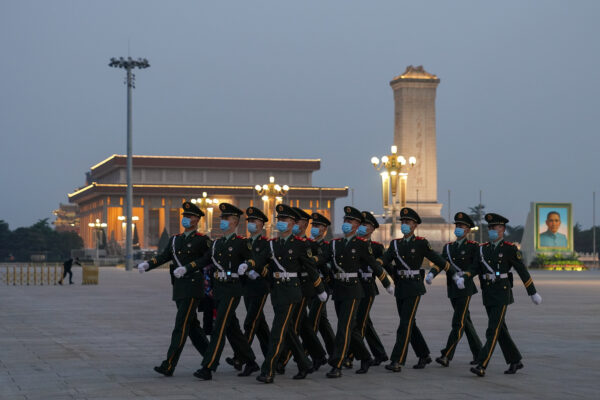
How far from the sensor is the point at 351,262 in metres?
12.2

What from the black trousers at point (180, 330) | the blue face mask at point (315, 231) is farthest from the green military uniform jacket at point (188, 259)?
the blue face mask at point (315, 231)

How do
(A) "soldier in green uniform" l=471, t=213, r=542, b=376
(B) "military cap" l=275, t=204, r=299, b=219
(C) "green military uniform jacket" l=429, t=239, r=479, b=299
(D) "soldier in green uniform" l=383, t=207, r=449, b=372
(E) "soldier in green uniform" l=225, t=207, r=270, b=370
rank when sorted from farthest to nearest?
(C) "green military uniform jacket" l=429, t=239, r=479, b=299
(D) "soldier in green uniform" l=383, t=207, r=449, b=372
(A) "soldier in green uniform" l=471, t=213, r=542, b=376
(E) "soldier in green uniform" l=225, t=207, r=270, b=370
(B) "military cap" l=275, t=204, r=299, b=219

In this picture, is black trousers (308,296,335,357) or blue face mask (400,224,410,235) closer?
black trousers (308,296,335,357)

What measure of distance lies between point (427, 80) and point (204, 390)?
7836 centimetres

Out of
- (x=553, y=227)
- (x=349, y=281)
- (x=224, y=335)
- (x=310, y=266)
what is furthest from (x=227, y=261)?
(x=553, y=227)

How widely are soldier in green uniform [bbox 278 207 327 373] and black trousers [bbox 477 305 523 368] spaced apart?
1.88 meters

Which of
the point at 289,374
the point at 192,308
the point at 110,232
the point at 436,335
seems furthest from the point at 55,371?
the point at 110,232

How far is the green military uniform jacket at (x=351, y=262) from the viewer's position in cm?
1209

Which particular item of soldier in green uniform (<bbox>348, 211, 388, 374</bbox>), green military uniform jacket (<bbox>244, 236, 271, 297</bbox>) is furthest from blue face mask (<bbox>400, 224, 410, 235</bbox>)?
green military uniform jacket (<bbox>244, 236, 271, 297</bbox>)

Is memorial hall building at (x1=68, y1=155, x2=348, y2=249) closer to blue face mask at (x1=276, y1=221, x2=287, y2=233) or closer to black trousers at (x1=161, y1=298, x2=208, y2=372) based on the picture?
black trousers at (x1=161, y1=298, x2=208, y2=372)

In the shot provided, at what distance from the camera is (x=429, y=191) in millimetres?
89438

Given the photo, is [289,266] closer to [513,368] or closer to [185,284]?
[185,284]

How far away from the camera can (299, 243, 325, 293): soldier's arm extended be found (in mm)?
11570

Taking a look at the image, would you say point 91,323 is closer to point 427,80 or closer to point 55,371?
point 55,371
